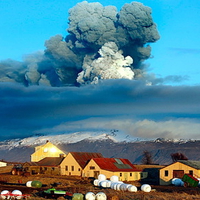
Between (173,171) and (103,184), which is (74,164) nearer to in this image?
(173,171)

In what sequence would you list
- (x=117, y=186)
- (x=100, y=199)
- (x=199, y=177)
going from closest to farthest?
(x=100, y=199), (x=117, y=186), (x=199, y=177)

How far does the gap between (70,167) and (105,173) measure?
10190 millimetres

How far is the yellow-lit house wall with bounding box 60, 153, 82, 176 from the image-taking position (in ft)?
286

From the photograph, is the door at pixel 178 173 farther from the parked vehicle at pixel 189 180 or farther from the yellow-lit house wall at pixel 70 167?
the yellow-lit house wall at pixel 70 167

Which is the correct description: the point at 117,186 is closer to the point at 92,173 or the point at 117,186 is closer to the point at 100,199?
the point at 100,199

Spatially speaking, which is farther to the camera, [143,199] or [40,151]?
[40,151]

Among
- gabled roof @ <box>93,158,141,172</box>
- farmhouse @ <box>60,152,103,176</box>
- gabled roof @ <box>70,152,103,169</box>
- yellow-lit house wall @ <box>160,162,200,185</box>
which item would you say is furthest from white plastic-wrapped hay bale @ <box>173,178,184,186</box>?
Result: gabled roof @ <box>70,152,103,169</box>

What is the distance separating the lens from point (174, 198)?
165 feet

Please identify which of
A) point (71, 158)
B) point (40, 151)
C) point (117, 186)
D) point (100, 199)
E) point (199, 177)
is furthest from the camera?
point (40, 151)

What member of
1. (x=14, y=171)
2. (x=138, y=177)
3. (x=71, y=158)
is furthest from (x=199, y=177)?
(x=14, y=171)

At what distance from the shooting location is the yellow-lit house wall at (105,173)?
262 ft

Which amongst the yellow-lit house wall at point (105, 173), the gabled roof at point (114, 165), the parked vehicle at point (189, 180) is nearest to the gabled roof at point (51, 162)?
the yellow-lit house wall at point (105, 173)

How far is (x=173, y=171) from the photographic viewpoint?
2958 inches

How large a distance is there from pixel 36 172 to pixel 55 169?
3.92 m
